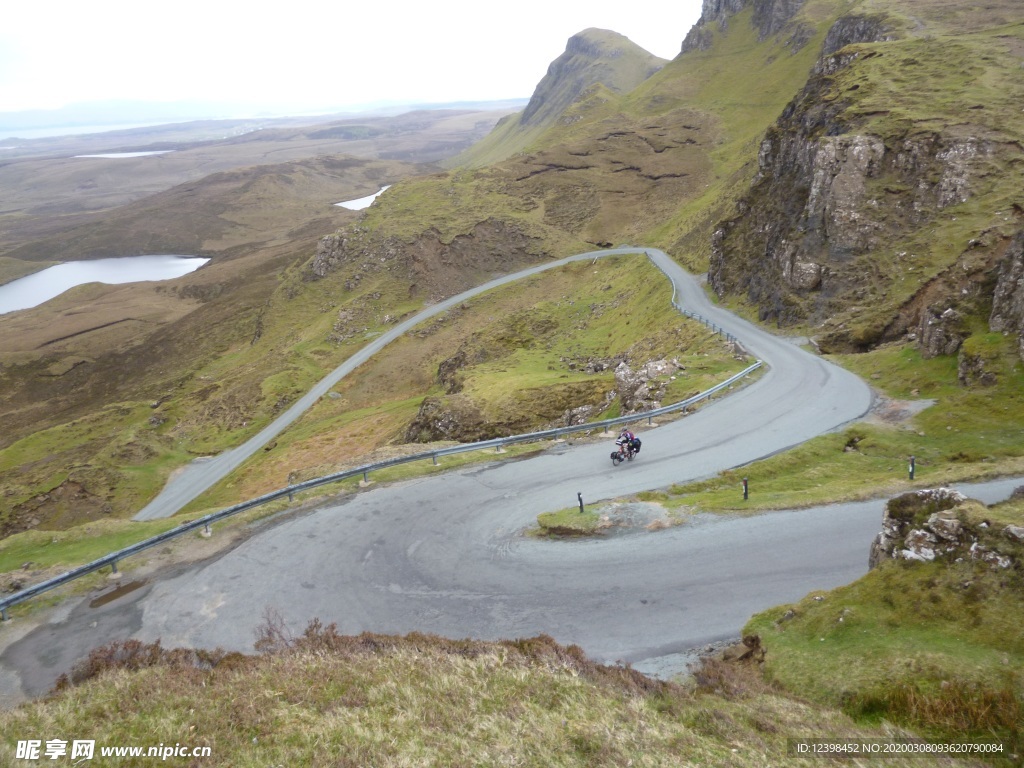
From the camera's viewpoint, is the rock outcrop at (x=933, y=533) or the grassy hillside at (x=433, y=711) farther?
the rock outcrop at (x=933, y=533)

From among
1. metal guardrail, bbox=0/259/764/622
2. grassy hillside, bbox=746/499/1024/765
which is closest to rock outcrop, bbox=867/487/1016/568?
grassy hillside, bbox=746/499/1024/765

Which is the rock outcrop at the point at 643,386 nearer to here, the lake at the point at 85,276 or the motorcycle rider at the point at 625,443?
the motorcycle rider at the point at 625,443

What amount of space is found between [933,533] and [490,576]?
1111 centimetres

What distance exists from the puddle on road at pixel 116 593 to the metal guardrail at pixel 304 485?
110 centimetres

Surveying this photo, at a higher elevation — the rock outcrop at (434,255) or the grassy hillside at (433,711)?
the rock outcrop at (434,255)

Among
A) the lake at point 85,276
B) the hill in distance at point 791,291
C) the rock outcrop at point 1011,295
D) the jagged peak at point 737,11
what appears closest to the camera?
the hill in distance at point 791,291

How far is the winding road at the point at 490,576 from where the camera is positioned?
1486cm

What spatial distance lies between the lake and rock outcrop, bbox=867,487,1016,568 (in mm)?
183117

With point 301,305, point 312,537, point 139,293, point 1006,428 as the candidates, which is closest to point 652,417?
point 1006,428

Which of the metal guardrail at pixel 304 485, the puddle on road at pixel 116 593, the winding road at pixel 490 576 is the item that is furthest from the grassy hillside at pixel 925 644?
the puddle on road at pixel 116 593

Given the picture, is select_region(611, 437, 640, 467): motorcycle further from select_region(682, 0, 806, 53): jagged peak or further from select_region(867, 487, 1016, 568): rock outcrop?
select_region(682, 0, 806, 53): jagged peak

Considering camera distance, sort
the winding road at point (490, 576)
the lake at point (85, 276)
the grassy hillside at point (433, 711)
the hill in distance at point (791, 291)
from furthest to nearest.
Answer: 1. the lake at point (85, 276)
2. the winding road at point (490, 576)
3. the hill in distance at point (791, 291)
4. the grassy hillside at point (433, 711)

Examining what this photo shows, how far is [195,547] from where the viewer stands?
20.1 metres

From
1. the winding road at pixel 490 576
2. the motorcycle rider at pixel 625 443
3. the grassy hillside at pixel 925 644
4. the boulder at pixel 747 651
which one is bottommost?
the winding road at pixel 490 576
